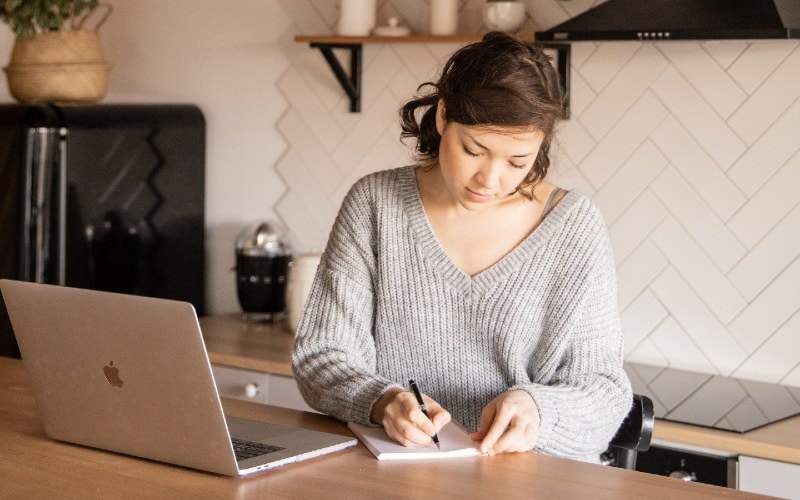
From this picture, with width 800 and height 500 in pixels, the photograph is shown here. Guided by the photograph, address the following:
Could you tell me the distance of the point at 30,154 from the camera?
125 inches

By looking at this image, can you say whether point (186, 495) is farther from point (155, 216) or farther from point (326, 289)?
point (155, 216)

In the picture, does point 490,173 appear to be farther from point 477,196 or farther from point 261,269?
point 261,269

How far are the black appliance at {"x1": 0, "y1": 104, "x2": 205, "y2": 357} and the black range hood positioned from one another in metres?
1.32

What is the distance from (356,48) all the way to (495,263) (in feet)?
4.67

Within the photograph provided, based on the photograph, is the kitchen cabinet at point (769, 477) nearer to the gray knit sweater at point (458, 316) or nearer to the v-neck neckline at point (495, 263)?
the gray knit sweater at point (458, 316)

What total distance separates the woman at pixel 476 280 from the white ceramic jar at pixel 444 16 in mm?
976

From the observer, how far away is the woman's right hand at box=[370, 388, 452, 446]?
1.74 m

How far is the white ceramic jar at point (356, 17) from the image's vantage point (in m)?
3.23

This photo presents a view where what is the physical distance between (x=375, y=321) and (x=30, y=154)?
4.75ft

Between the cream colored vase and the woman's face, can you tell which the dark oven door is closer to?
the woman's face

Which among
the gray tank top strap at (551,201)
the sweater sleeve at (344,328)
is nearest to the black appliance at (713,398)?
the gray tank top strap at (551,201)

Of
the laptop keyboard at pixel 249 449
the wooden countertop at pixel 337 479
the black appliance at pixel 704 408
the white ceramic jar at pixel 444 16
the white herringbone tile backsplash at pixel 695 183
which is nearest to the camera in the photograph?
the wooden countertop at pixel 337 479

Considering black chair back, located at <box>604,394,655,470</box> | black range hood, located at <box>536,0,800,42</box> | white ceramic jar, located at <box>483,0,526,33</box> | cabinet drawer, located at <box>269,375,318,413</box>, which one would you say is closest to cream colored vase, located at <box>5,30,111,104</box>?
cabinet drawer, located at <box>269,375,318,413</box>

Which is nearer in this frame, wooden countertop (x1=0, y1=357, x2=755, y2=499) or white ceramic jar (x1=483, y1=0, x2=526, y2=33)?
wooden countertop (x1=0, y1=357, x2=755, y2=499)
